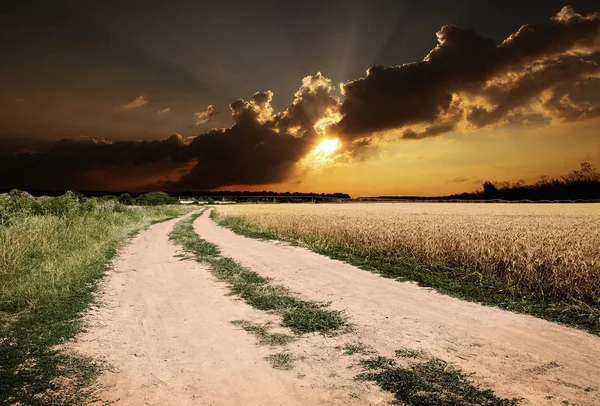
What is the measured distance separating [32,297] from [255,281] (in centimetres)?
588

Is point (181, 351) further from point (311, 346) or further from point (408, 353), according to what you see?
point (408, 353)

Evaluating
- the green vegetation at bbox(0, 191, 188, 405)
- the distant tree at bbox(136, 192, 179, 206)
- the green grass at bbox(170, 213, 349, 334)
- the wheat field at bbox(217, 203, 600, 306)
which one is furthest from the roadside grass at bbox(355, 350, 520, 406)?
the distant tree at bbox(136, 192, 179, 206)

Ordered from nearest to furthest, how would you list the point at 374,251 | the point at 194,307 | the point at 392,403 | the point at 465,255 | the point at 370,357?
the point at 392,403, the point at 370,357, the point at 194,307, the point at 465,255, the point at 374,251

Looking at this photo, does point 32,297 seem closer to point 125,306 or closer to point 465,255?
point 125,306

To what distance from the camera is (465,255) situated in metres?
12.9

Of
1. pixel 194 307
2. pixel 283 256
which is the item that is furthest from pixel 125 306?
pixel 283 256

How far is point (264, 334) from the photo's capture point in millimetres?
7086

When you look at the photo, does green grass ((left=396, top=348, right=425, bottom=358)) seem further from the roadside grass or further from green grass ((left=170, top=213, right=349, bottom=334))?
green grass ((left=170, top=213, right=349, bottom=334))

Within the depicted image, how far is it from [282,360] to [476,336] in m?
3.89

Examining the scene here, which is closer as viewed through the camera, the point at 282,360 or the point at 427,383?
the point at 427,383

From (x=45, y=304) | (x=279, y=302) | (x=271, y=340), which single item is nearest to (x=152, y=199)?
(x=45, y=304)

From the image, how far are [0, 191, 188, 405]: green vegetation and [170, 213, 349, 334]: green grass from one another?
3770 millimetres

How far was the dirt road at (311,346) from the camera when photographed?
194 inches

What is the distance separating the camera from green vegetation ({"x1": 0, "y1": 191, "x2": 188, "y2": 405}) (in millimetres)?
5055
